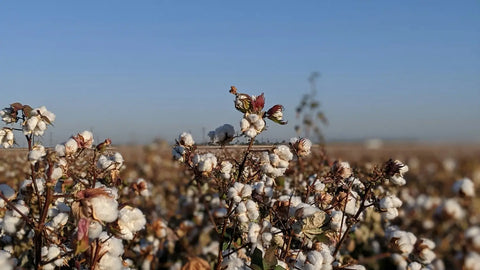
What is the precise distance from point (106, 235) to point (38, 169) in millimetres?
427

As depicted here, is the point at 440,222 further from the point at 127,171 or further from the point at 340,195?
the point at 127,171

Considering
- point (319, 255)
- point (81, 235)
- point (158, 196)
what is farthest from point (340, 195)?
point (81, 235)

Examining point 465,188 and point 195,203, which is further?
point 195,203

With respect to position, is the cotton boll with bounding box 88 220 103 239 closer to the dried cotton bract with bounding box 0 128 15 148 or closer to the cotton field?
the cotton field

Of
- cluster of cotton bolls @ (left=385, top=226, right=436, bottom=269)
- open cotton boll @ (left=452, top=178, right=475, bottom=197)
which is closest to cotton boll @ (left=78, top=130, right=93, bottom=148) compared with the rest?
cluster of cotton bolls @ (left=385, top=226, right=436, bottom=269)

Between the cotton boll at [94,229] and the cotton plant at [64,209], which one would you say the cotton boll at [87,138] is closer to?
the cotton plant at [64,209]

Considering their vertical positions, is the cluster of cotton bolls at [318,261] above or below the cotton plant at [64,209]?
below

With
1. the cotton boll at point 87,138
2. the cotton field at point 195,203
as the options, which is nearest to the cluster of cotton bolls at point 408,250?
the cotton field at point 195,203

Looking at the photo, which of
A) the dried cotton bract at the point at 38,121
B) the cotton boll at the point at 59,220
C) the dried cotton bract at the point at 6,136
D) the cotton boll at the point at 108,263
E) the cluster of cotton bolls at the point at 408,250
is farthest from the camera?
the dried cotton bract at the point at 6,136

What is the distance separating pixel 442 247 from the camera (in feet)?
2.88

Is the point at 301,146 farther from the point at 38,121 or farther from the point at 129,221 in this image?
the point at 38,121

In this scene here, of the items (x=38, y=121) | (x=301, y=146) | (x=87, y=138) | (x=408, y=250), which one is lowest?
(x=408, y=250)

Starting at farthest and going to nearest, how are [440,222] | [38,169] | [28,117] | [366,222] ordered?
[366,222]
[28,117]
[38,169]
[440,222]

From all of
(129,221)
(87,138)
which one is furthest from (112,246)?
(87,138)
